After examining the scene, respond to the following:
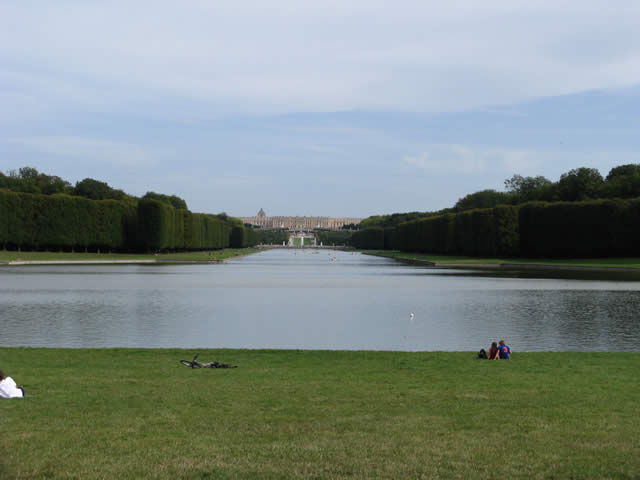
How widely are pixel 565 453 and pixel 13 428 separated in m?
5.11

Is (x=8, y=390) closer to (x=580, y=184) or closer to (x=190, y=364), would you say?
(x=190, y=364)

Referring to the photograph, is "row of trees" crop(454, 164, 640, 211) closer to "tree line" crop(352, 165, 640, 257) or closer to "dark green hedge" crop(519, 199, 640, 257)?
"tree line" crop(352, 165, 640, 257)

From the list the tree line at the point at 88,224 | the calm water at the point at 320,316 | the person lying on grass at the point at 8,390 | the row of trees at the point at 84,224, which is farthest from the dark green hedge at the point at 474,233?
the person lying on grass at the point at 8,390

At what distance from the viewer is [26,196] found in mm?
71438

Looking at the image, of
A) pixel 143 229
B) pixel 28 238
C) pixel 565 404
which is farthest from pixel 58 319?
pixel 143 229

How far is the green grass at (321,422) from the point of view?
232 inches

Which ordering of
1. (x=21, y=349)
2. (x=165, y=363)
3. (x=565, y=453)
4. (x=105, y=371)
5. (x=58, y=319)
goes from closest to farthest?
(x=565, y=453) < (x=105, y=371) < (x=165, y=363) < (x=21, y=349) < (x=58, y=319)

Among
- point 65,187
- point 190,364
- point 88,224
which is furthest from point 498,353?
point 65,187

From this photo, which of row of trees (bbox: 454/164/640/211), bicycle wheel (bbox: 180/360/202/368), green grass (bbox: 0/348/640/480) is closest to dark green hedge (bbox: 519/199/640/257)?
row of trees (bbox: 454/164/640/211)

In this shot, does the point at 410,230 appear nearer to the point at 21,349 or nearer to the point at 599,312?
the point at 599,312

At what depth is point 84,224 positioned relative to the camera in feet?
246

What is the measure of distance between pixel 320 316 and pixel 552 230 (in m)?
51.3

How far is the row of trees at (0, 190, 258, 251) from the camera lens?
70.1 metres

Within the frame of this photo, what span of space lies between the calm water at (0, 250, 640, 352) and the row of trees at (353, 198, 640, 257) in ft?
103
